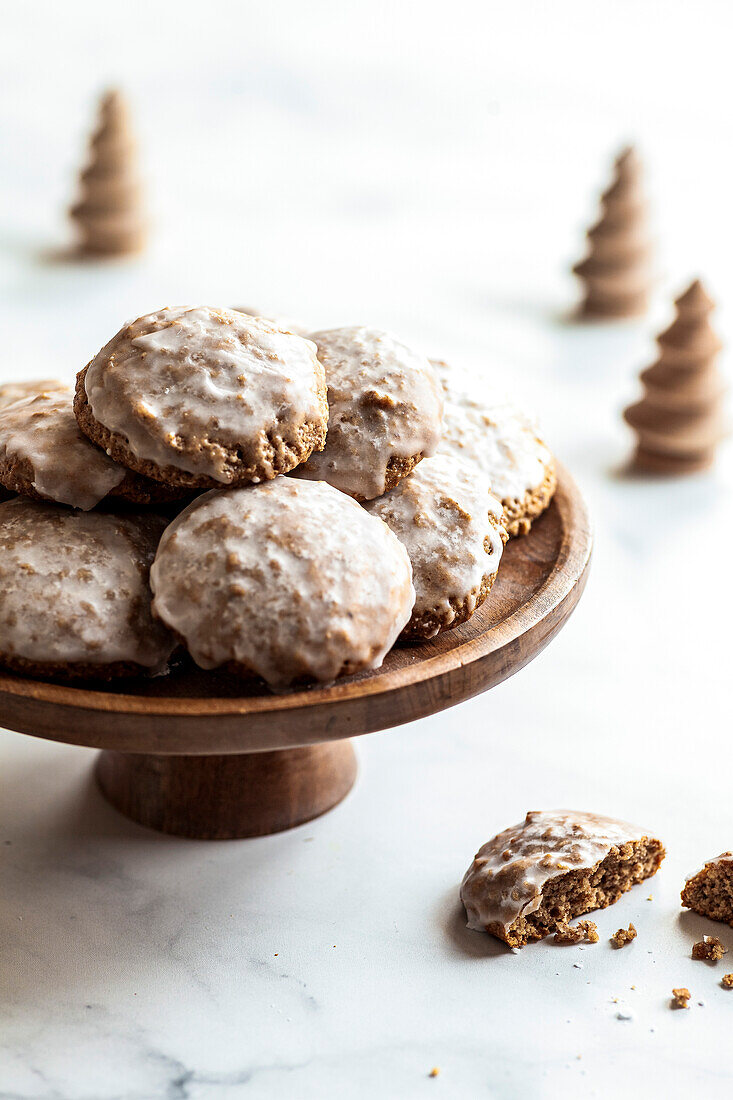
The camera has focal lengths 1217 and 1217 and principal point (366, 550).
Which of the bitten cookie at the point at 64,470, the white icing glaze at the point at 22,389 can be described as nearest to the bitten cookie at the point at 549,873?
the bitten cookie at the point at 64,470

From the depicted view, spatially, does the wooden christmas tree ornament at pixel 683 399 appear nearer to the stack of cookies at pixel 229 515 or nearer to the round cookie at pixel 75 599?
the stack of cookies at pixel 229 515

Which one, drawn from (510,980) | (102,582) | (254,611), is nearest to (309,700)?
(254,611)

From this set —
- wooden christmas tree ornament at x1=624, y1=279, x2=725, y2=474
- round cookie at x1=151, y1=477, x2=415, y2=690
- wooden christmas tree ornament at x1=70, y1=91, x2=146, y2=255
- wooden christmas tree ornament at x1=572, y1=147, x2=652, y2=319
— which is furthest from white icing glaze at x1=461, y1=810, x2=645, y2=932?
wooden christmas tree ornament at x1=70, y1=91, x2=146, y2=255

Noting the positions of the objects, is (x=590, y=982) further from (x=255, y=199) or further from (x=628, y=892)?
(x=255, y=199)

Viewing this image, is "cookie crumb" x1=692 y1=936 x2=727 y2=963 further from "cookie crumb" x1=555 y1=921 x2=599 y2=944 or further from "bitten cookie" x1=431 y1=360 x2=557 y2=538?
"bitten cookie" x1=431 y1=360 x2=557 y2=538

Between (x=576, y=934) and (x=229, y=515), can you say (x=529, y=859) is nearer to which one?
(x=576, y=934)

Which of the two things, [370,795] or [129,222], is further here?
[129,222]
